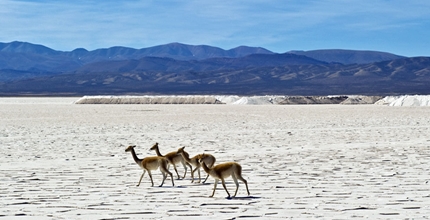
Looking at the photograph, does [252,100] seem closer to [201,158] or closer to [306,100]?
[306,100]

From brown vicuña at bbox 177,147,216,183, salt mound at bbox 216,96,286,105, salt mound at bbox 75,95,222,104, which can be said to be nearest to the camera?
brown vicuña at bbox 177,147,216,183

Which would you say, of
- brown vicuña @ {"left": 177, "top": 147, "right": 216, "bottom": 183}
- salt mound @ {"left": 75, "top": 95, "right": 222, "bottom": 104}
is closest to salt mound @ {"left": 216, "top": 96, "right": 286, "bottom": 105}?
salt mound @ {"left": 75, "top": 95, "right": 222, "bottom": 104}

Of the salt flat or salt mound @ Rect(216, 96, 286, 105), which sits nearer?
the salt flat

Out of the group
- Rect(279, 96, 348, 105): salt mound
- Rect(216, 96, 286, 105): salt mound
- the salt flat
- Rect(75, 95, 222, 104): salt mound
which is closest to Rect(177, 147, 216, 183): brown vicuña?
the salt flat

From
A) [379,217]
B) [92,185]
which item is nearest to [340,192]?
[379,217]

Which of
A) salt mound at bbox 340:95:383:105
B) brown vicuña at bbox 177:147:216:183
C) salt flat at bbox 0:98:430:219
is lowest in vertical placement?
salt mound at bbox 340:95:383:105

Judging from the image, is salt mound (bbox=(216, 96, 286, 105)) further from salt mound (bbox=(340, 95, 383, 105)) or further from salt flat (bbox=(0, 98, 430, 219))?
salt flat (bbox=(0, 98, 430, 219))

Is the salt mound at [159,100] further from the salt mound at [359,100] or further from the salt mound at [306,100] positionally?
the salt mound at [359,100]

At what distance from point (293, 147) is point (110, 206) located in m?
7.05

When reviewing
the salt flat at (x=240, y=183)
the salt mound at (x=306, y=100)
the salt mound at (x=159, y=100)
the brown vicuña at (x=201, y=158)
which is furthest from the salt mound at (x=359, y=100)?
the brown vicuña at (x=201, y=158)

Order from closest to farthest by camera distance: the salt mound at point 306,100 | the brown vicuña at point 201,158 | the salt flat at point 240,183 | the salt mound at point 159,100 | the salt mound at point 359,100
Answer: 1. the salt flat at point 240,183
2. the brown vicuña at point 201,158
3. the salt mound at point 359,100
4. the salt mound at point 306,100
5. the salt mound at point 159,100

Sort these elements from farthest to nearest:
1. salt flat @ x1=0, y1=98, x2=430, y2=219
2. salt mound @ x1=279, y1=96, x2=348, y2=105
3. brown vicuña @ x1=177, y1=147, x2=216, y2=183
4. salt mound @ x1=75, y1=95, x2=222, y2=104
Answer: salt mound @ x1=75, y1=95, x2=222, y2=104 → salt mound @ x1=279, y1=96, x2=348, y2=105 → brown vicuña @ x1=177, y1=147, x2=216, y2=183 → salt flat @ x1=0, y1=98, x2=430, y2=219

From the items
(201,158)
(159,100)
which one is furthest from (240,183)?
(159,100)

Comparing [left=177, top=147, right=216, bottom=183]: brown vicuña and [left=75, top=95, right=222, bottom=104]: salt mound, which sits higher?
[left=177, top=147, right=216, bottom=183]: brown vicuña
